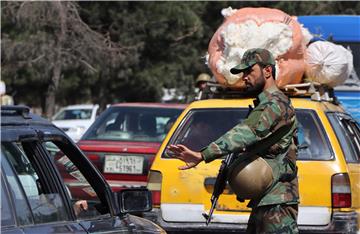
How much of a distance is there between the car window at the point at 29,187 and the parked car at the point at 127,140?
5519 millimetres

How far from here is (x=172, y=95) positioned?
3312cm

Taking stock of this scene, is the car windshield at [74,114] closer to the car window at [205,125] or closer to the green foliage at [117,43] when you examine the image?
the green foliage at [117,43]

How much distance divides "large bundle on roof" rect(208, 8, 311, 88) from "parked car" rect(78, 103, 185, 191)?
1917mm

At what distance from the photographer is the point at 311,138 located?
23.5ft

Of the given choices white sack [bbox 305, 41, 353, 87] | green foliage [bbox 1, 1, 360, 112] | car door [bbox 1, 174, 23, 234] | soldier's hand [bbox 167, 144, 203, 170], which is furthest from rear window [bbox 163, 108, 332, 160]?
green foliage [bbox 1, 1, 360, 112]

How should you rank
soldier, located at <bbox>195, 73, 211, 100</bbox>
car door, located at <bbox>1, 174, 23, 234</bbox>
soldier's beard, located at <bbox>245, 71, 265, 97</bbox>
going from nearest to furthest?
car door, located at <bbox>1, 174, 23, 234</bbox>
soldier's beard, located at <bbox>245, 71, 265, 97</bbox>
soldier, located at <bbox>195, 73, 211, 100</bbox>

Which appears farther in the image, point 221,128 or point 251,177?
point 221,128

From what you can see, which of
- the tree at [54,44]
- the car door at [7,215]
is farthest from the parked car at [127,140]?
the tree at [54,44]

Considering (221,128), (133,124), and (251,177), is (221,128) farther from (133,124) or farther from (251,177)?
(133,124)

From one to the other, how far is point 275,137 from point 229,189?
1.54 m

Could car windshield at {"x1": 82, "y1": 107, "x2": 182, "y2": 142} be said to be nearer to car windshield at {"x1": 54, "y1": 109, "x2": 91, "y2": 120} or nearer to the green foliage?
the green foliage

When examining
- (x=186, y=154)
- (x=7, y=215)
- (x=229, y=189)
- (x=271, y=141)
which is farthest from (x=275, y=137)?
(x=7, y=215)

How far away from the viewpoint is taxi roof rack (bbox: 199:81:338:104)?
7.74m

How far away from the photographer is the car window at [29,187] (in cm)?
352
